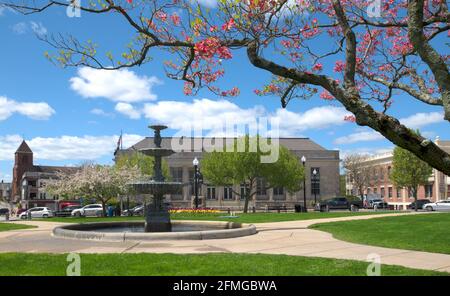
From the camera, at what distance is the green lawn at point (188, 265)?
8.61 m

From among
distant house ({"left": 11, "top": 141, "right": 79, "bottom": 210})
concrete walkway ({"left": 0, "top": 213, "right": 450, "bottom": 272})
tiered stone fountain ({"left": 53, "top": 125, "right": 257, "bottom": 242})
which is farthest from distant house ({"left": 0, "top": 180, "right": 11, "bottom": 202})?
concrete walkway ({"left": 0, "top": 213, "right": 450, "bottom": 272})

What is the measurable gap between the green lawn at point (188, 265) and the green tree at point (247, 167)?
4670 centimetres

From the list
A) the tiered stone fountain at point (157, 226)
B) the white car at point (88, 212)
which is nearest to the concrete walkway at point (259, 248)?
the tiered stone fountain at point (157, 226)

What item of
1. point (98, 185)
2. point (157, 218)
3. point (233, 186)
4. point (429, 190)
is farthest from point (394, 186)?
point (157, 218)

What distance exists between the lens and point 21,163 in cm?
13012

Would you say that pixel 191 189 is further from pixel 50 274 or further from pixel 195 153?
pixel 50 274

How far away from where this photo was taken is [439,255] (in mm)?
11234

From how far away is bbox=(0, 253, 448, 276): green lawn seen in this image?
28.2ft

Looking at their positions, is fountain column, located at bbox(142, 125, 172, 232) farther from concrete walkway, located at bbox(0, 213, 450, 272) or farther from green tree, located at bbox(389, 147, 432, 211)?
green tree, located at bbox(389, 147, 432, 211)

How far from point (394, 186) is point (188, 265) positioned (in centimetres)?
7472

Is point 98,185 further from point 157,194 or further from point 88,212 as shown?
point 157,194

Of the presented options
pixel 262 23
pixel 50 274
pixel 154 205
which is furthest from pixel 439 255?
pixel 154 205

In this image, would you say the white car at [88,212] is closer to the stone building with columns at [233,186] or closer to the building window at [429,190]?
the stone building with columns at [233,186]
